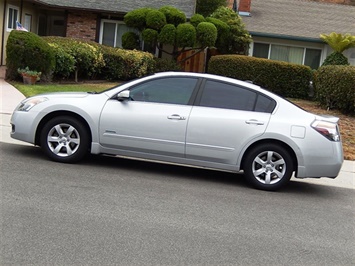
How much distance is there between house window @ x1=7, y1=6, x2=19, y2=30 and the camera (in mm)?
21997

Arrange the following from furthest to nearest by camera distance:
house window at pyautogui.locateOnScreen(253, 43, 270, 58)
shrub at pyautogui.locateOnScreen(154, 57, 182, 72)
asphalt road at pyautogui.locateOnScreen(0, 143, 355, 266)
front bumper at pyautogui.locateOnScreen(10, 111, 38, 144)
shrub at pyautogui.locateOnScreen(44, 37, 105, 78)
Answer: house window at pyautogui.locateOnScreen(253, 43, 270, 58) → shrub at pyautogui.locateOnScreen(154, 57, 182, 72) → shrub at pyautogui.locateOnScreen(44, 37, 105, 78) → front bumper at pyautogui.locateOnScreen(10, 111, 38, 144) → asphalt road at pyautogui.locateOnScreen(0, 143, 355, 266)

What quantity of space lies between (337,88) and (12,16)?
14.1m

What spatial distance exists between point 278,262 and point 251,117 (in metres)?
3.17

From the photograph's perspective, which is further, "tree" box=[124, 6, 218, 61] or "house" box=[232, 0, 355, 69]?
"house" box=[232, 0, 355, 69]

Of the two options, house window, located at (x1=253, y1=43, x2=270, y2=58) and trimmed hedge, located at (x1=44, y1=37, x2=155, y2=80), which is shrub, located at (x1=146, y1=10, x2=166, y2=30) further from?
house window, located at (x1=253, y1=43, x2=270, y2=58)

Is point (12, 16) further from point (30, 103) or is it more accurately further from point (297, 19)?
point (30, 103)

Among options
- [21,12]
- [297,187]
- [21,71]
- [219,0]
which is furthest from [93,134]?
[219,0]

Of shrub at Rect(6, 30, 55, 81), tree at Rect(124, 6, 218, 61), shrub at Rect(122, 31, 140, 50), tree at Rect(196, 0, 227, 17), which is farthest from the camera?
tree at Rect(196, 0, 227, 17)

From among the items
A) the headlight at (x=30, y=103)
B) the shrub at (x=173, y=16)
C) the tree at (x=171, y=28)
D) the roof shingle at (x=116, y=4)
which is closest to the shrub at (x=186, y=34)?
the tree at (x=171, y=28)

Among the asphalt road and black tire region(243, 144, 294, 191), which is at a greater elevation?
black tire region(243, 144, 294, 191)

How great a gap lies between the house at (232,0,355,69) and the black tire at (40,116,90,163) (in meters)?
18.3

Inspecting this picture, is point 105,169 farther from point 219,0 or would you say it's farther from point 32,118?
point 219,0

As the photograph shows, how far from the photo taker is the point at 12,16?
22.4 meters

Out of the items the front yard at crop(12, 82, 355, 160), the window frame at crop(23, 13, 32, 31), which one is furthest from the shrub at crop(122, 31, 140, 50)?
the window frame at crop(23, 13, 32, 31)
